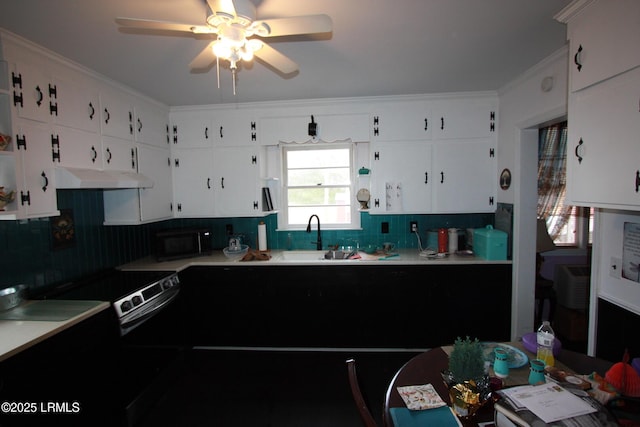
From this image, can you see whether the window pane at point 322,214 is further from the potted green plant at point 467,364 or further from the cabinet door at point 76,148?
the potted green plant at point 467,364

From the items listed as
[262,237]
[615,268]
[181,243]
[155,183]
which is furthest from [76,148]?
[615,268]

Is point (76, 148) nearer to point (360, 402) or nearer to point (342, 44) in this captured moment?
point (342, 44)

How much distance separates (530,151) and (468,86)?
2.65ft

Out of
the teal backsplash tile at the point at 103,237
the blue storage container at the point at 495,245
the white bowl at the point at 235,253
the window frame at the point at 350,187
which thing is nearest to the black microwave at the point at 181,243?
the white bowl at the point at 235,253

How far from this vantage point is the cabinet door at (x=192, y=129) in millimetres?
3344

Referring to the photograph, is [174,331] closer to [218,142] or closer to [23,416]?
[23,416]

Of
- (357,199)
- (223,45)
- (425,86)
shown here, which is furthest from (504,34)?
(357,199)

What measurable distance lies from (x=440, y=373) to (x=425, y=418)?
32 centimetres

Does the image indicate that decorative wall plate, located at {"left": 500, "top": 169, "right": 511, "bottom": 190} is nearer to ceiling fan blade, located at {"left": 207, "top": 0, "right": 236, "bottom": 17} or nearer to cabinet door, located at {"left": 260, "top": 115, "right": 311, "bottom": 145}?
cabinet door, located at {"left": 260, "top": 115, "right": 311, "bottom": 145}

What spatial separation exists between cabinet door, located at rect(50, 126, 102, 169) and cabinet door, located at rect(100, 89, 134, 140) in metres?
0.17

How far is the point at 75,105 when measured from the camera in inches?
89.0

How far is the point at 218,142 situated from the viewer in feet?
11.0

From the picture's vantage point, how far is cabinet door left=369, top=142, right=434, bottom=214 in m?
3.16

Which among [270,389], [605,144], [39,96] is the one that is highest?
[39,96]
